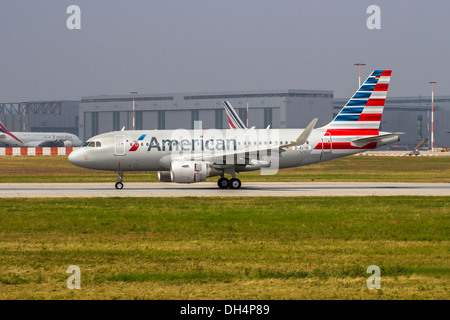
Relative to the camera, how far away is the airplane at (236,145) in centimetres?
3962

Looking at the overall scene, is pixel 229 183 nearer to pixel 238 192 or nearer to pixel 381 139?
pixel 238 192

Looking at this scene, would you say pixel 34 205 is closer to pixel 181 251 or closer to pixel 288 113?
pixel 181 251

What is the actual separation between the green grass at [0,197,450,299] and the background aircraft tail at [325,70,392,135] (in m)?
12.5

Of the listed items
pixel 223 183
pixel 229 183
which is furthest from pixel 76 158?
pixel 229 183

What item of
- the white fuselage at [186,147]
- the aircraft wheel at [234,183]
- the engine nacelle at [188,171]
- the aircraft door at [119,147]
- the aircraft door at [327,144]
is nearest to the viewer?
the engine nacelle at [188,171]

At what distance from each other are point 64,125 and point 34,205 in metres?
173

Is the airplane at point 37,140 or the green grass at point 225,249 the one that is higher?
the airplane at point 37,140

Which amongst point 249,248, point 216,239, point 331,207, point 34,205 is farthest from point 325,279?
point 34,205

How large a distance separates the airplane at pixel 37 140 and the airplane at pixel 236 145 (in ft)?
336

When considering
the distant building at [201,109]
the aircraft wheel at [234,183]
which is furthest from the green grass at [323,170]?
the distant building at [201,109]

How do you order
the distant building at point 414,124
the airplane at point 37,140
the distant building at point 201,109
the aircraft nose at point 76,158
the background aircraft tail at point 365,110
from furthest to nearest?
the distant building at point 414,124, the distant building at point 201,109, the airplane at point 37,140, the background aircraft tail at point 365,110, the aircraft nose at point 76,158

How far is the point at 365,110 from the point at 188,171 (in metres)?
12.5

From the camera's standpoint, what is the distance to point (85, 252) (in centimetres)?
1758

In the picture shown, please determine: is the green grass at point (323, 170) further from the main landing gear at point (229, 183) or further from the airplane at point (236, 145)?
the main landing gear at point (229, 183)
